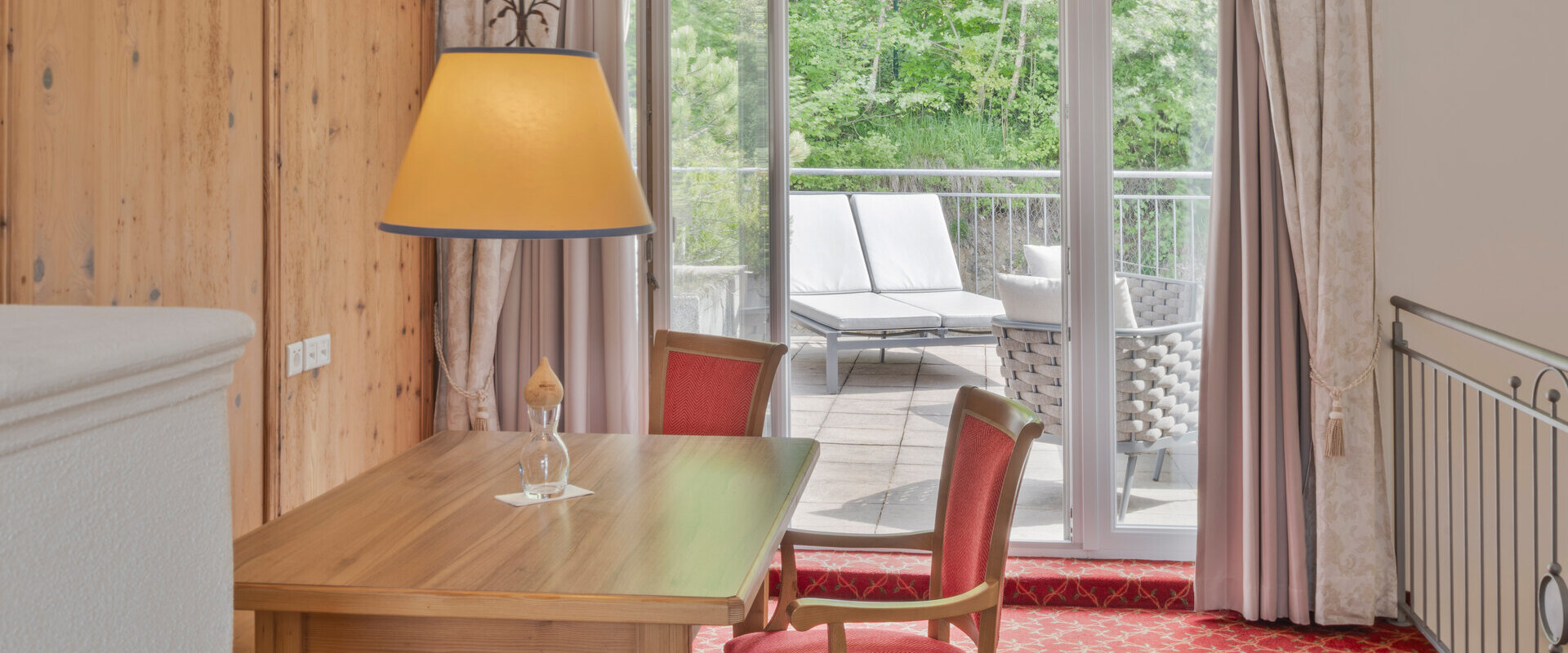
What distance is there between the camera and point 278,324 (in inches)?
104

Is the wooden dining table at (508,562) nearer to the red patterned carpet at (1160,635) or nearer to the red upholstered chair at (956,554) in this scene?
the red upholstered chair at (956,554)

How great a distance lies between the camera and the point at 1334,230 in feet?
10.2

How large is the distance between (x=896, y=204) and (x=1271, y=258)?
128 inches

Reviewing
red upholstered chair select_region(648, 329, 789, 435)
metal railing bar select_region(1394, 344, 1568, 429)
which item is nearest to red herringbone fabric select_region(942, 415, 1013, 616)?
red upholstered chair select_region(648, 329, 789, 435)

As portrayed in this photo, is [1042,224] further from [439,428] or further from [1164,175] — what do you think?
[439,428]

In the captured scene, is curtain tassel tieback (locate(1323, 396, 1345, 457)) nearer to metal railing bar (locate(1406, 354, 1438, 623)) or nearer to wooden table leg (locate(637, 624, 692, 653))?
metal railing bar (locate(1406, 354, 1438, 623))

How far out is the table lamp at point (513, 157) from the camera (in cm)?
191

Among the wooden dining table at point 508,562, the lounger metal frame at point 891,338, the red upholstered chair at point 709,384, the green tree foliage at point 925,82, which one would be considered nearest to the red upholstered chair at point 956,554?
the wooden dining table at point 508,562

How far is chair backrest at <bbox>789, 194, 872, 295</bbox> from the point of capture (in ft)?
20.4

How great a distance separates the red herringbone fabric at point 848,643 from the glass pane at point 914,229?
175 centimetres

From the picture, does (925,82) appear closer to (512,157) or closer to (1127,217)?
(1127,217)

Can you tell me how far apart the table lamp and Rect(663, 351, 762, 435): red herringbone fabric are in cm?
97

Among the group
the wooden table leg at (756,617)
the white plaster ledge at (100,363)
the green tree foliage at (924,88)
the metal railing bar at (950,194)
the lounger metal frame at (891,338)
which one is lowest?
the wooden table leg at (756,617)

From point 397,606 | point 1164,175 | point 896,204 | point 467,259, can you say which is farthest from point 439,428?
point 896,204
